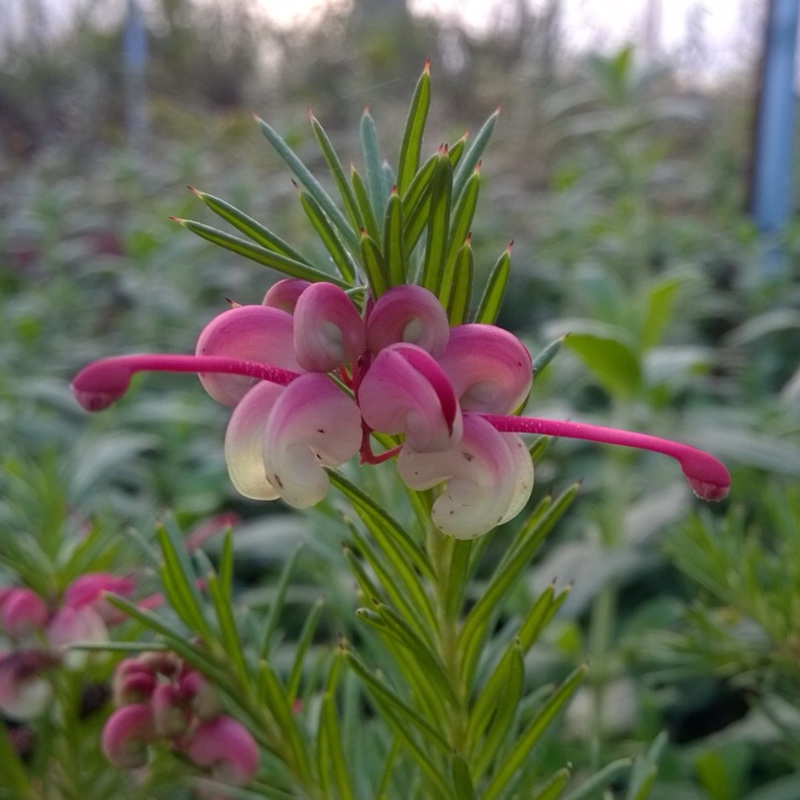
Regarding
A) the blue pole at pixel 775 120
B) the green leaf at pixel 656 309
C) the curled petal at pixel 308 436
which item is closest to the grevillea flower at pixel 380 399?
the curled petal at pixel 308 436

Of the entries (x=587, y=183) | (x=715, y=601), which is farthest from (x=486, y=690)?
(x=587, y=183)

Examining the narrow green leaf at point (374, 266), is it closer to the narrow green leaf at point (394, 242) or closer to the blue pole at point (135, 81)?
the narrow green leaf at point (394, 242)

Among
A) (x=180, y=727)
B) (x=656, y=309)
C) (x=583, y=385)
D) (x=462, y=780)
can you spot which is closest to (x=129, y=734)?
(x=180, y=727)

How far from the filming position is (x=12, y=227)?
87.5 inches

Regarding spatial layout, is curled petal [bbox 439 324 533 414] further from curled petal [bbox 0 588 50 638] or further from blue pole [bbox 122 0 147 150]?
blue pole [bbox 122 0 147 150]

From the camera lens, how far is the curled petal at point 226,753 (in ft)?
1.02

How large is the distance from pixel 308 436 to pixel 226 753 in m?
0.16

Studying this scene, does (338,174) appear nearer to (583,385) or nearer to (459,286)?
(459,286)

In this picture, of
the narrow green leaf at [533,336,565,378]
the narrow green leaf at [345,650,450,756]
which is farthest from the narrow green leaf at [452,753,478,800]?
the narrow green leaf at [533,336,565,378]

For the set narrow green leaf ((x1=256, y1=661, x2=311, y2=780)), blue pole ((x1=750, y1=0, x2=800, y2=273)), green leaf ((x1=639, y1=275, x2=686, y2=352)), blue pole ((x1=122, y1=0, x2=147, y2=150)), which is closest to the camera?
narrow green leaf ((x1=256, y1=661, x2=311, y2=780))

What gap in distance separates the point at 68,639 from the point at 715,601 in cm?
48

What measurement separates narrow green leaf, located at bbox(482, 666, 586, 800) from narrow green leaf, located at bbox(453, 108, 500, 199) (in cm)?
15

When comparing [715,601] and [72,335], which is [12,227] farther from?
[715,601]

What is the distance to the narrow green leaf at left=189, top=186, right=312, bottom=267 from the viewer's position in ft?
0.70
